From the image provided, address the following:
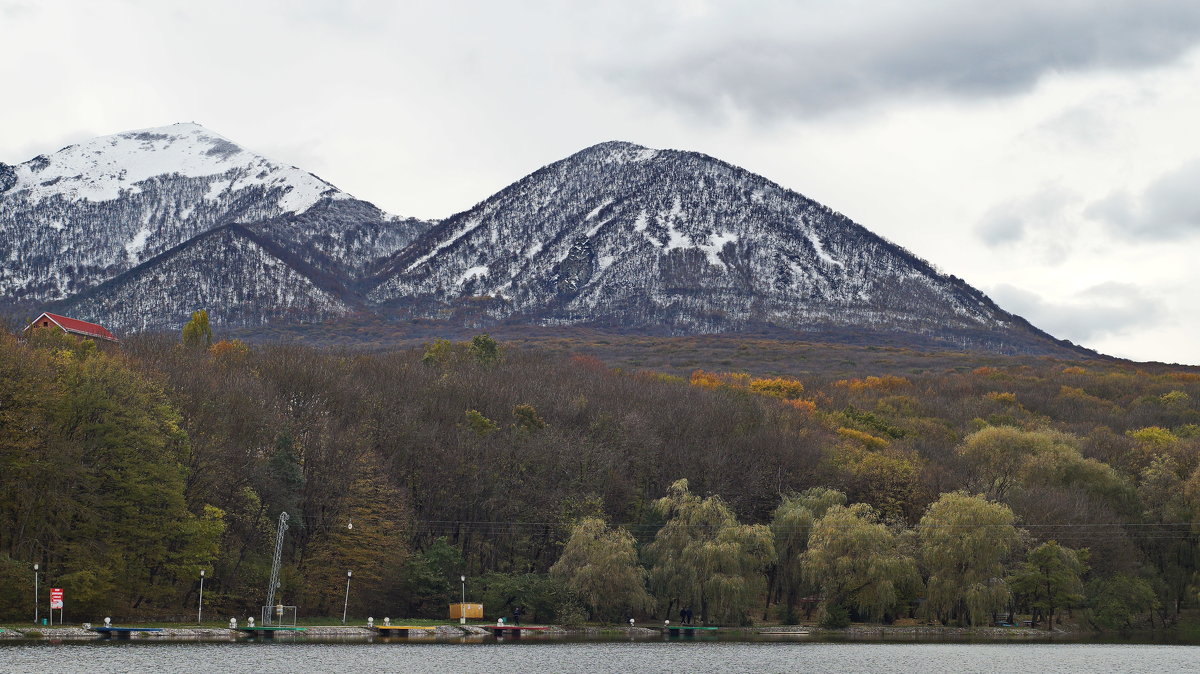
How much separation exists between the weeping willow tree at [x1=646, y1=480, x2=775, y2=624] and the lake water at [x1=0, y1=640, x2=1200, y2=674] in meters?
8.74

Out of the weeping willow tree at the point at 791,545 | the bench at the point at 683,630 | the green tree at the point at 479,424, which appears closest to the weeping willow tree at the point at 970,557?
the weeping willow tree at the point at 791,545

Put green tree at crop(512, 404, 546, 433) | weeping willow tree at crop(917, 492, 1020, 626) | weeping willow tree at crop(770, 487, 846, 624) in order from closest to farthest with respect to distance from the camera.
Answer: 1. weeping willow tree at crop(917, 492, 1020, 626)
2. weeping willow tree at crop(770, 487, 846, 624)
3. green tree at crop(512, 404, 546, 433)

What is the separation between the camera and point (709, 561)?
95000 mm

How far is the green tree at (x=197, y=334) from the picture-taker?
491ft

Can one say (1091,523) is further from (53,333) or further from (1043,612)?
(53,333)

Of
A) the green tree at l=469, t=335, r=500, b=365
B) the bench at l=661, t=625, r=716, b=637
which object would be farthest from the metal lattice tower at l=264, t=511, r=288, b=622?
the green tree at l=469, t=335, r=500, b=365

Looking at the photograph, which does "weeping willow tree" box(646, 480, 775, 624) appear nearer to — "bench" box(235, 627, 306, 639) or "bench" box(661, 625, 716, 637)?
"bench" box(661, 625, 716, 637)

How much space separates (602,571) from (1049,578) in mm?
35128

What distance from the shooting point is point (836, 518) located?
318 ft

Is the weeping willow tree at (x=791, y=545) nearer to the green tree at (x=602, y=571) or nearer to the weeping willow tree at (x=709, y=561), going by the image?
the weeping willow tree at (x=709, y=561)

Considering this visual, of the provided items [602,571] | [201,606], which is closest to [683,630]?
[602,571]

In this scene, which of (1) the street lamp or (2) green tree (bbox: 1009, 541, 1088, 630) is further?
(2) green tree (bbox: 1009, 541, 1088, 630)

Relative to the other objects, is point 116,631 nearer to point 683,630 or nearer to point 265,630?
point 265,630

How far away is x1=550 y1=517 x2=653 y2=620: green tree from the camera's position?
93.0 metres
